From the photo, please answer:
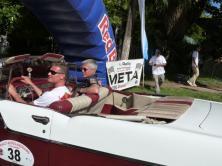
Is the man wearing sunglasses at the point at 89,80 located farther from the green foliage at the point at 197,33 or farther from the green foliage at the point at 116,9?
the green foliage at the point at 197,33

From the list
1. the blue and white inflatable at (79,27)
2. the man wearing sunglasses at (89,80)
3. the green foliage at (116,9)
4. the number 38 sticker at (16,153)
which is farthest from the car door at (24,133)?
the green foliage at (116,9)

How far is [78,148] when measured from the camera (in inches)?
173

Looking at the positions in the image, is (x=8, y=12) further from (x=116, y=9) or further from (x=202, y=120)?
(x=202, y=120)

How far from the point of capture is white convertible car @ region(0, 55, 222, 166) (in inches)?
159

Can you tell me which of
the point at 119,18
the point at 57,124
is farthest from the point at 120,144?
the point at 119,18

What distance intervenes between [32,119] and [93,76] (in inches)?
65.5

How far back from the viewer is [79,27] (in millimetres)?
14844

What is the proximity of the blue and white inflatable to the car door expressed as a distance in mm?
8939

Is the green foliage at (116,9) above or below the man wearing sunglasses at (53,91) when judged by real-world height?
above

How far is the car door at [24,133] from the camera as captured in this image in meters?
4.59

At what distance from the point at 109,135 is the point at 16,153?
1.03m

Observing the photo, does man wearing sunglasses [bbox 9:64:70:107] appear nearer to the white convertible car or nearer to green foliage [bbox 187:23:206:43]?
the white convertible car

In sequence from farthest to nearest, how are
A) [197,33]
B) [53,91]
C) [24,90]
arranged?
[197,33]
[24,90]
[53,91]

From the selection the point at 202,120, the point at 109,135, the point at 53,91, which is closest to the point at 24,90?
the point at 53,91
